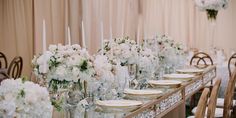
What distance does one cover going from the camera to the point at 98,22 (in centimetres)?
645

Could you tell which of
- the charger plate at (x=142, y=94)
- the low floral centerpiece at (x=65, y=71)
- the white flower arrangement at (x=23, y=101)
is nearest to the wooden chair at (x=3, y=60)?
the charger plate at (x=142, y=94)

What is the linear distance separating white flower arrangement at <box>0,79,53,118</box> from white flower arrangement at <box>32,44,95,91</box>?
43cm

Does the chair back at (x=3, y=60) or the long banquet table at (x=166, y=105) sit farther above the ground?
the chair back at (x=3, y=60)

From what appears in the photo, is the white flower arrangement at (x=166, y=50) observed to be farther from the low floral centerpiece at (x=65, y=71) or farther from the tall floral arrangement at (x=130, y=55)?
the low floral centerpiece at (x=65, y=71)

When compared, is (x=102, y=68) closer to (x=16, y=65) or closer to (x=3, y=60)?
(x=16, y=65)

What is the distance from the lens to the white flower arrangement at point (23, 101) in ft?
5.12

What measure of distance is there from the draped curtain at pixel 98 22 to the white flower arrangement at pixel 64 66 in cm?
177

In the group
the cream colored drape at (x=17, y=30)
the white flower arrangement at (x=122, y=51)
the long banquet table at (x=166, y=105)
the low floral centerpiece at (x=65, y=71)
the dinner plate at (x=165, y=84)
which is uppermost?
the cream colored drape at (x=17, y=30)

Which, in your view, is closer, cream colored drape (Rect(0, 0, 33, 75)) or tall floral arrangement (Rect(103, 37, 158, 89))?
tall floral arrangement (Rect(103, 37, 158, 89))

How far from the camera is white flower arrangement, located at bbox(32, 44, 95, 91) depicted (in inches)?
83.5

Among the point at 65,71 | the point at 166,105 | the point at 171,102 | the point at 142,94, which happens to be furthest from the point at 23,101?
the point at 171,102

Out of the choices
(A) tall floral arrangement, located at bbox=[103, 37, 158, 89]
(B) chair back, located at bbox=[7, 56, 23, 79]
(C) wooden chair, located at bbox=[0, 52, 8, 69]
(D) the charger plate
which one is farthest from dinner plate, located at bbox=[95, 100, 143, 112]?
(C) wooden chair, located at bbox=[0, 52, 8, 69]

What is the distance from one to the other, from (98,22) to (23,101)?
4893 millimetres

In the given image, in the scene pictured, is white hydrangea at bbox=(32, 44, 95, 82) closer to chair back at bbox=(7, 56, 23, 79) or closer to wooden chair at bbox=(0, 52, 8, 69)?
chair back at bbox=(7, 56, 23, 79)
